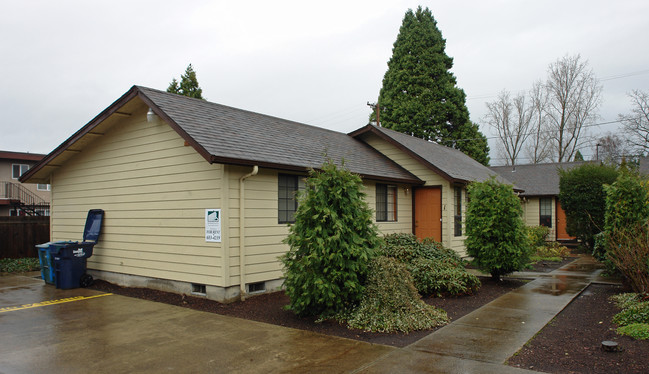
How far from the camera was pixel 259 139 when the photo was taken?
33.8 feet

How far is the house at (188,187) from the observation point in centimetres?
852

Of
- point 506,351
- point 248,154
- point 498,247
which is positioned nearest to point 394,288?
point 506,351

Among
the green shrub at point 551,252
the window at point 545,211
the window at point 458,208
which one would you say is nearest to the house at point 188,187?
the window at point 458,208

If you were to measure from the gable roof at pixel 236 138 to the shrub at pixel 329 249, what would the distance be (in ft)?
6.36

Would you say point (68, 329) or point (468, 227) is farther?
point (468, 227)

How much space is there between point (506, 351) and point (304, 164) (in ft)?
19.0

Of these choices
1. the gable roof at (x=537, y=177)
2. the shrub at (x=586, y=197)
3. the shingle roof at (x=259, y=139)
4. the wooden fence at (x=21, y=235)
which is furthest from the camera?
the gable roof at (x=537, y=177)

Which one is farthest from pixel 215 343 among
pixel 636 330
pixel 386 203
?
pixel 386 203

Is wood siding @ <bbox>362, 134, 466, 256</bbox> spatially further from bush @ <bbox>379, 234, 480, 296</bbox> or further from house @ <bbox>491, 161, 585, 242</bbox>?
house @ <bbox>491, 161, 585, 242</bbox>

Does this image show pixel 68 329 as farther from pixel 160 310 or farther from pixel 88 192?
pixel 88 192

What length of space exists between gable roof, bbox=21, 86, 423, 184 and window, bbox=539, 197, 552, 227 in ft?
39.9

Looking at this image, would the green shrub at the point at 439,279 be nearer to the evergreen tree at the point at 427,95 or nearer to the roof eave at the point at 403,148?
the roof eave at the point at 403,148

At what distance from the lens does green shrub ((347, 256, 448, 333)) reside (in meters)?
6.55

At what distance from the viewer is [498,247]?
411 inches
